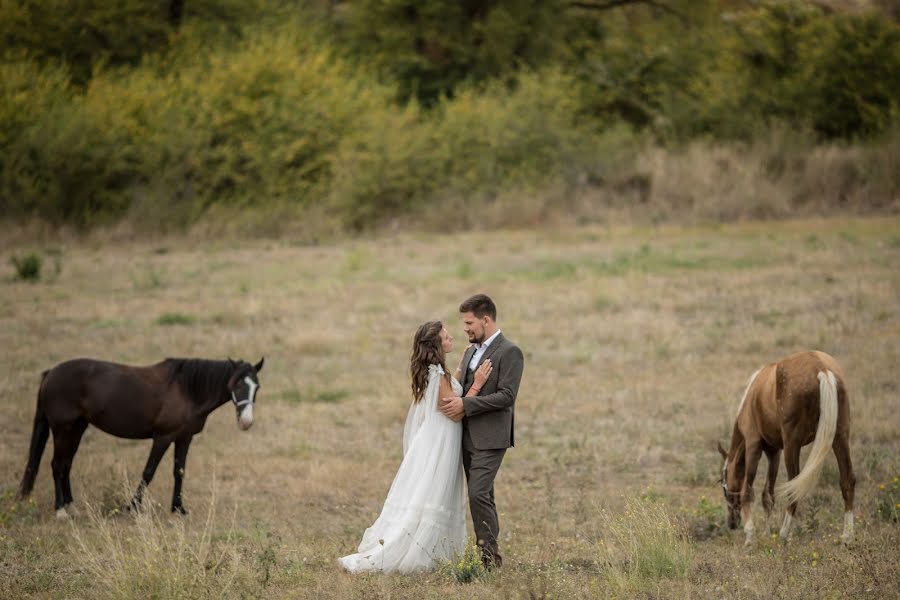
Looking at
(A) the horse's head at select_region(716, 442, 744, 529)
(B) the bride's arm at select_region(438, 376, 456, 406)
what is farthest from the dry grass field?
(B) the bride's arm at select_region(438, 376, 456, 406)

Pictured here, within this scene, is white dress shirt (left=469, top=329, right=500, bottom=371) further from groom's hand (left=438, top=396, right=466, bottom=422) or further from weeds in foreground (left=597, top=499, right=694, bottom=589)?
weeds in foreground (left=597, top=499, right=694, bottom=589)

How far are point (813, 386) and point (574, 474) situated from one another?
117 inches

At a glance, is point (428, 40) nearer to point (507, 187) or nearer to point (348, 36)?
point (348, 36)

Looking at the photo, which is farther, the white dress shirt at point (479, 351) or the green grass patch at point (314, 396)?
the green grass patch at point (314, 396)

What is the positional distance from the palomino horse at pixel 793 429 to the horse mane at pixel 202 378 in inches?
183

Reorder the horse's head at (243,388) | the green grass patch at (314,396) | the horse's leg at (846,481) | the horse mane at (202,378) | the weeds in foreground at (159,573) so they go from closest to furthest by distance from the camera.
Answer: the weeds in foreground at (159,573)
the horse's leg at (846,481)
the horse's head at (243,388)
the horse mane at (202,378)
the green grass patch at (314,396)

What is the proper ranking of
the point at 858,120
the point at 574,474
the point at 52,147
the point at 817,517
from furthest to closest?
the point at 858,120, the point at 52,147, the point at 574,474, the point at 817,517

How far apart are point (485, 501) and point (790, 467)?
2746 millimetres

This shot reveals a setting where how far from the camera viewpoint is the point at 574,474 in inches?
390

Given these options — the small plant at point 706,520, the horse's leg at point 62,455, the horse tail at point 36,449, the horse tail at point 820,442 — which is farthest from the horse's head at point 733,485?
the horse tail at point 36,449

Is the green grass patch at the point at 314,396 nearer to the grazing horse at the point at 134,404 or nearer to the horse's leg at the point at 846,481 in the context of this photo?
the grazing horse at the point at 134,404

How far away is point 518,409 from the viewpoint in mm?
12297

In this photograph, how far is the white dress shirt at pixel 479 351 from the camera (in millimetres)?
6746

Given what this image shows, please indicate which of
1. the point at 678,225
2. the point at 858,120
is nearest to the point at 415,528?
the point at 678,225
